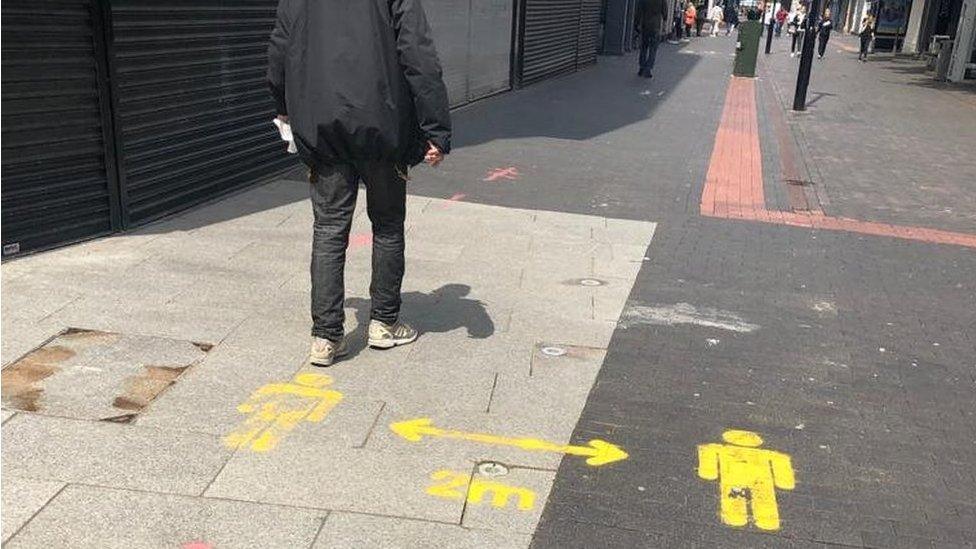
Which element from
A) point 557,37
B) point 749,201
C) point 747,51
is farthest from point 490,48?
point 747,51

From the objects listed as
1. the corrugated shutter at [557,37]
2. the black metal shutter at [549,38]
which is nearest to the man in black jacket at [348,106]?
the corrugated shutter at [557,37]

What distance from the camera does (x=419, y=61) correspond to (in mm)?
3510

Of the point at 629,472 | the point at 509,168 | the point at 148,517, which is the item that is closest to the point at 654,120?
the point at 509,168

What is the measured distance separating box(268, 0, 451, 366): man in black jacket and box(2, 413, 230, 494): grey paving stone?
2.79 ft

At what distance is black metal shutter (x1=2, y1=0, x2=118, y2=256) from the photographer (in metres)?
4.76

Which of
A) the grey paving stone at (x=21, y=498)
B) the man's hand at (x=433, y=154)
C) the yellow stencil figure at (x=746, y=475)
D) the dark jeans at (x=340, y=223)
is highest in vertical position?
the man's hand at (x=433, y=154)

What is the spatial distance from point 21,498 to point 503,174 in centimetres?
624

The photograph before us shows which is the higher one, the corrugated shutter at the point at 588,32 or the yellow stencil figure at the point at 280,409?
the corrugated shutter at the point at 588,32

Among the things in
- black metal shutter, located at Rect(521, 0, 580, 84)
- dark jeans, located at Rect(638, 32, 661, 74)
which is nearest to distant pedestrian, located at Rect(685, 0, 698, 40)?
black metal shutter, located at Rect(521, 0, 580, 84)

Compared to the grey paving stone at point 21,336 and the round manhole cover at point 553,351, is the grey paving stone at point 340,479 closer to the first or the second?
the round manhole cover at point 553,351

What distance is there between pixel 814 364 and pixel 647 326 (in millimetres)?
876

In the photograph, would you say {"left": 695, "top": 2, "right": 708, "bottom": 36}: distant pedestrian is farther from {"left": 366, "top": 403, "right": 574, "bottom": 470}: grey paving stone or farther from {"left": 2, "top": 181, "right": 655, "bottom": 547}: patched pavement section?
{"left": 366, "top": 403, "right": 574, "bottom": 470}: grey paving stone

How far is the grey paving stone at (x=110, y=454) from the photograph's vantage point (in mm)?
2891

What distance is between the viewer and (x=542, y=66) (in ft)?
58.1
